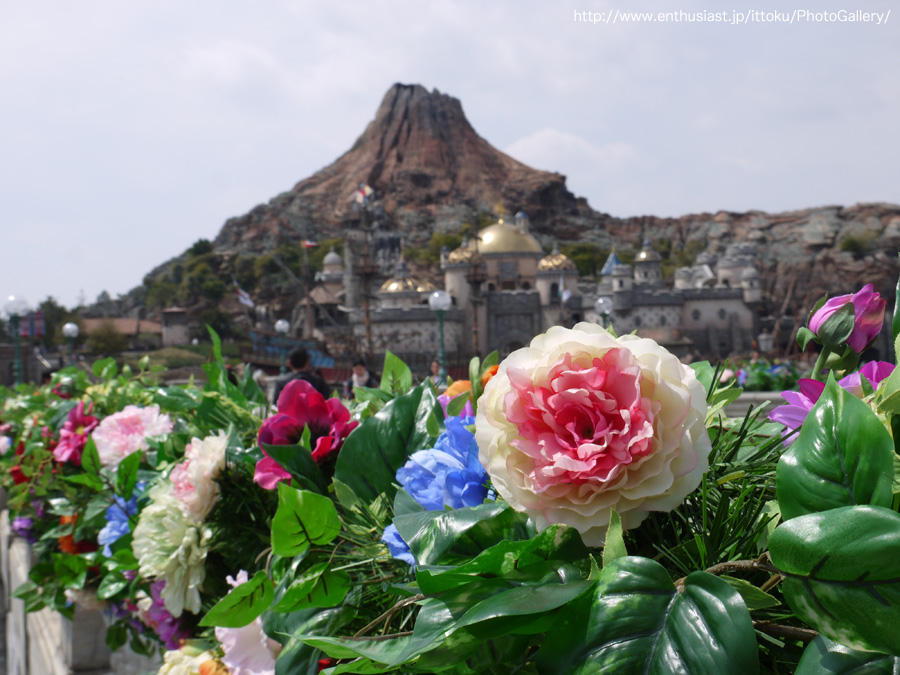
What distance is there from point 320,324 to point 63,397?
48940 millimetres

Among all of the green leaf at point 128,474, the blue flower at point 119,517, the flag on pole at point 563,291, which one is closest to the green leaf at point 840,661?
the green leaf at point 128,474

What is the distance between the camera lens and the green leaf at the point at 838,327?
2.96ft

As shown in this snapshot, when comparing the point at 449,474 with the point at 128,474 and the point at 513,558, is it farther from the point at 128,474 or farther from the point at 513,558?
the point at 128,474

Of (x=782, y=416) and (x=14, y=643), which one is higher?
(x=782, y=416)

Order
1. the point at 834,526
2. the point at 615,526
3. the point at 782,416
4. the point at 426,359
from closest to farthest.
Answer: the point at 834,526 → the point at 615,526 → the point at 782,416 → the point at 426,359

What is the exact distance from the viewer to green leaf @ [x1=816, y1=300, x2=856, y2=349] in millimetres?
901

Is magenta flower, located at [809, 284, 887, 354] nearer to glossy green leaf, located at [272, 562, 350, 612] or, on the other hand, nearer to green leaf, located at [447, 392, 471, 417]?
green leaf, located at [447, 392, 471, 417]

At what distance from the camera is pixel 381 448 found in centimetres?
112

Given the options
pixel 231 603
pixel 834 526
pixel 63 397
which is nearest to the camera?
pixel 834 526

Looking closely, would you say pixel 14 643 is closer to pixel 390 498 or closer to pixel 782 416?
pixel 390 498

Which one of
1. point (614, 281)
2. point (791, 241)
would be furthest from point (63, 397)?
point (791, 241)

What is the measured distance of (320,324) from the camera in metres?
52.4

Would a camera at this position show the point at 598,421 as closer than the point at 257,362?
Yes

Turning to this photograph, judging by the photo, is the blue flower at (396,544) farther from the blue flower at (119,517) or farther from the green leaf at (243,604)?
the blue flower at (119,517)
